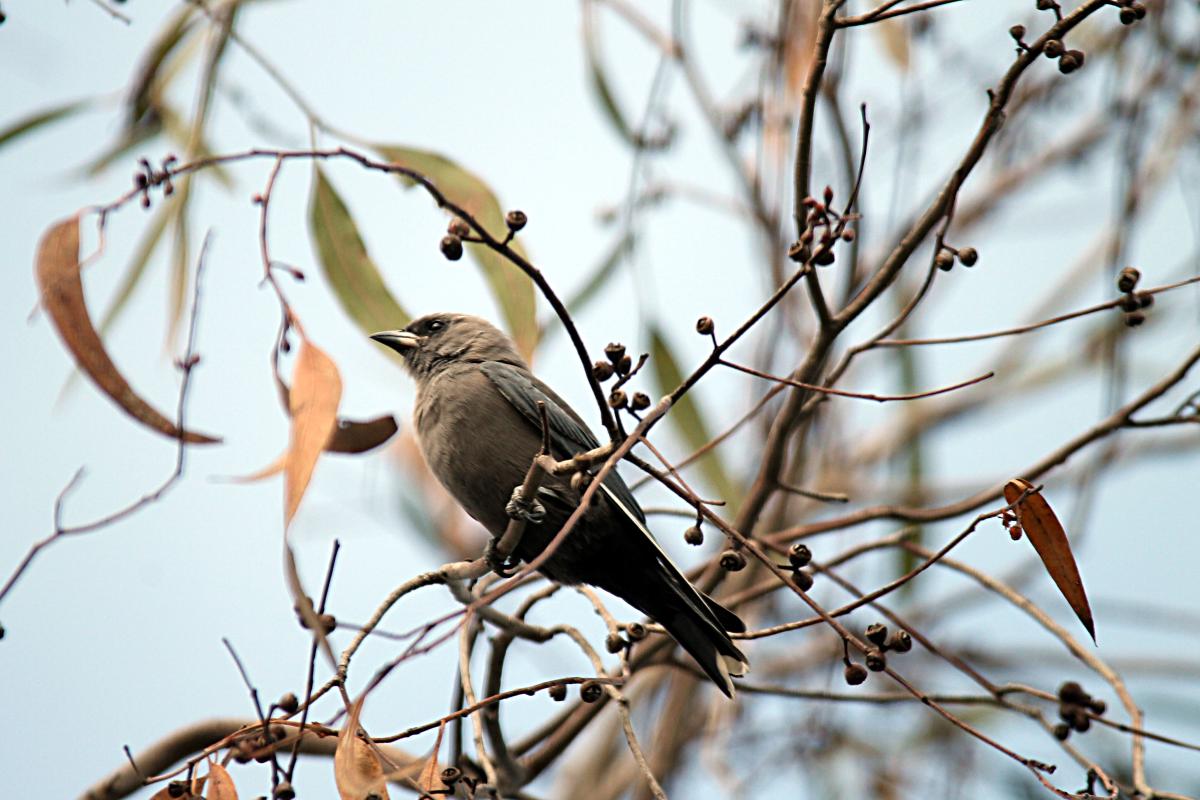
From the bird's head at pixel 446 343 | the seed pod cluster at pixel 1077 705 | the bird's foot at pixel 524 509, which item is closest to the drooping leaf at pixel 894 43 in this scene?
the bird's head at pixel 446 343

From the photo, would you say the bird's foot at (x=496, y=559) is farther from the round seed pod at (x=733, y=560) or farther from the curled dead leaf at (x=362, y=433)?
the round seed pod at (x=733, y=560)

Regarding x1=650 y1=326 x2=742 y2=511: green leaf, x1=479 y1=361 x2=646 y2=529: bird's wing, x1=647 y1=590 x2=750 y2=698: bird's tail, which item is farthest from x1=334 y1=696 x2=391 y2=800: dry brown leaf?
x1=650 y1=326 x2=742 y2=511: green leaf

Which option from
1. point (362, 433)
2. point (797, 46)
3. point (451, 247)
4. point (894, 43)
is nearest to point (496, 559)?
point (362, 433)

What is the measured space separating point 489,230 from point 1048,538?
4.75 feet

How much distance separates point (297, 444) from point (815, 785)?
10.8 ft

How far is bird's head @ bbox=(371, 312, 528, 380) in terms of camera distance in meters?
3.54

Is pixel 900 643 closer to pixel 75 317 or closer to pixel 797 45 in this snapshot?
pixel 75 317

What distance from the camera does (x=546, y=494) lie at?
2834mm

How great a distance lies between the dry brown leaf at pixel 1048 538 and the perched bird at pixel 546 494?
0.81 meters

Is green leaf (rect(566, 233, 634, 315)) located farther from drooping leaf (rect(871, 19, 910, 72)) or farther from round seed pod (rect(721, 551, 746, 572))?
round seed pod (rect(721, 551, 746, 572))

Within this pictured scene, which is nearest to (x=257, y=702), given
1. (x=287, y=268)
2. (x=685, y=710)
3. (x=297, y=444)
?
(x=297, y=444)

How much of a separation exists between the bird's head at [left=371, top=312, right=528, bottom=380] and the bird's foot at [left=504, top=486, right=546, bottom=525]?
0.81 m

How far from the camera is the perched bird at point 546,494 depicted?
2.75 meters

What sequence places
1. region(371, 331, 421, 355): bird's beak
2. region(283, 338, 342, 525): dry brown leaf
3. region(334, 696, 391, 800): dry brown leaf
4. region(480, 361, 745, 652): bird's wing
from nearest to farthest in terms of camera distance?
region(334, 696, 391, 800): dry brown leaf
region(283, 338, 342, 525): dry brown leaf
region(480, 361, 745, 652): bird's wing
region(371, 331, 421, 355): bird's beak
